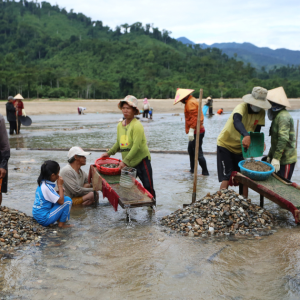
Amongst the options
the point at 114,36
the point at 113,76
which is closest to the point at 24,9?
the point at 114,36

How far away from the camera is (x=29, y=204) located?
555 cm

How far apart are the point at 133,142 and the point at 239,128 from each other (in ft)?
4.78

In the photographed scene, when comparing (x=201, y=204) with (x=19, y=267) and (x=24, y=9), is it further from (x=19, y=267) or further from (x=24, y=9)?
(x=24, y=9)

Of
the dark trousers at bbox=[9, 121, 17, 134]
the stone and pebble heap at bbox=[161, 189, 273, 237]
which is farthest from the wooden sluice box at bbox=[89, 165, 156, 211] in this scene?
the dark trousers at bbox=[9, 121, 17, 134]

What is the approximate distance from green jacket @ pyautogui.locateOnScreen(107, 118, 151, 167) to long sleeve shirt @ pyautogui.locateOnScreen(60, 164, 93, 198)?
88cm

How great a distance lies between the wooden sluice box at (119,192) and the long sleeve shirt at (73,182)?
7.1 inches

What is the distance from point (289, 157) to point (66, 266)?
3387 millimetres

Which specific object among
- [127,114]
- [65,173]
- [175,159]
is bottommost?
[175,159]

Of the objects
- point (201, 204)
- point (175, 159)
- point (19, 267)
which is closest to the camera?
point (19, 267)

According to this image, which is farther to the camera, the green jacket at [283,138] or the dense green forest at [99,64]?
the dense green forest at [99,64]

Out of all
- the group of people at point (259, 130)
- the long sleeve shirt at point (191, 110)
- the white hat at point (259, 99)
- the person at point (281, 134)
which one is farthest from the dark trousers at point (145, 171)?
the long sleeve shirt at point (191, 110)

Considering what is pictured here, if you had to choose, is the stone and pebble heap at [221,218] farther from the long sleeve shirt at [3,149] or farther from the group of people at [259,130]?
the long sleeve shirt at [3,149]

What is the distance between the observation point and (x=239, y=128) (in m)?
4.53

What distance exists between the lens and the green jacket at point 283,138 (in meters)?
4.66
